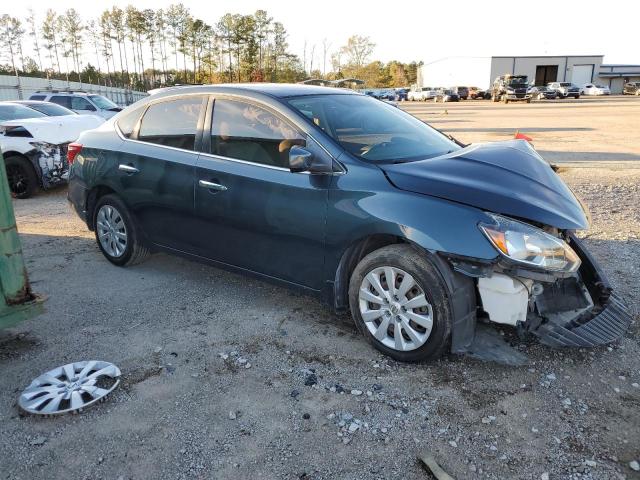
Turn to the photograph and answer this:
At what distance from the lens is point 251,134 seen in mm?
4109

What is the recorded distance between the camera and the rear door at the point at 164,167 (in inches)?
175

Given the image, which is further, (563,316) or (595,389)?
(563,316)

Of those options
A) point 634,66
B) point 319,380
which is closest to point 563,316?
point 319,380

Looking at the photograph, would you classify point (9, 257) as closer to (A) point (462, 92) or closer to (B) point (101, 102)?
(B) point (101, 102)

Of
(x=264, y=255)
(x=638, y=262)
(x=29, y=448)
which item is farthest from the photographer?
(x=638, y=262)

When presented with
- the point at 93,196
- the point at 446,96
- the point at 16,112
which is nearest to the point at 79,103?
the point at 16,112

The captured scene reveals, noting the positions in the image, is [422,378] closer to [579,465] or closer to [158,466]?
[579,465]

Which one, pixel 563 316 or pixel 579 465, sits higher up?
pixel 563 316

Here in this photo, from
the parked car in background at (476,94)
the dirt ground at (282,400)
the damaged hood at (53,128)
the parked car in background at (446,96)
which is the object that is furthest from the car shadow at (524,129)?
the parked car in background at (476,94)

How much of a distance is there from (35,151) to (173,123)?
5.22 m

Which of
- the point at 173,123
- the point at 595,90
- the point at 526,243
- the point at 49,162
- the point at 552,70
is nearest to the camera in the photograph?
the point at 526,243

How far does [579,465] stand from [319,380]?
4.94 ft

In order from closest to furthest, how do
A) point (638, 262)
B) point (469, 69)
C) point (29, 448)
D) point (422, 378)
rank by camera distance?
1. point (29, 448)
2. point (422, 378)
3. point (638, 262)
4. point (469, 69)

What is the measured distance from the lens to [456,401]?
10.1ft
